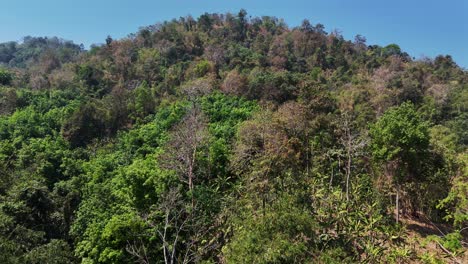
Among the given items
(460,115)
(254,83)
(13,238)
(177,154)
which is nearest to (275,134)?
(177,154)

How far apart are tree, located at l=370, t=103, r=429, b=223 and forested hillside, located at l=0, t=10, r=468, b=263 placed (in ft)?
0.20

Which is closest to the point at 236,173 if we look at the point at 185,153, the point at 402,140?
the point at 185,153

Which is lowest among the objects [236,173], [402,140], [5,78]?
[236,173]

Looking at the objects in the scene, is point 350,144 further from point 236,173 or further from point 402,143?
point 236,173

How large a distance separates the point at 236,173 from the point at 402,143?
752 cm

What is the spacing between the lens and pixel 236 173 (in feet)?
54.7

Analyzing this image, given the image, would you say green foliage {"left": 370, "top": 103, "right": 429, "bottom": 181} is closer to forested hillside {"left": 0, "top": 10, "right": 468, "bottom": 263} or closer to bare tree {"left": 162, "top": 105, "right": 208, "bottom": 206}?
forested hillside {"left": 0, "top": 10, "right": 468, "bottom": 263}

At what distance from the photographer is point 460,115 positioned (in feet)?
102

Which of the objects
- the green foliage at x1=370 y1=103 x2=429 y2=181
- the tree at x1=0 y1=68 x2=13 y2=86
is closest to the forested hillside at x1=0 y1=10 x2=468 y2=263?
the green foliage at x1=370 y1=103 x2=429 y2=181

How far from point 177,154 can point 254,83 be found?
14287 mm

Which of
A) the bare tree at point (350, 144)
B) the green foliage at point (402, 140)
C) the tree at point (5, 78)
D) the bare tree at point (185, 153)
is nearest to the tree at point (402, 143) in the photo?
the green foliage at point (402, 140)

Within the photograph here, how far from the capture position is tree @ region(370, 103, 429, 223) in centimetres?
1583

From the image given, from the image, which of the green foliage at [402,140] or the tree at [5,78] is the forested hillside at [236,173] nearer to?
the green foliage at [402,140]

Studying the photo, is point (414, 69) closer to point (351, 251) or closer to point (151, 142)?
point (151, 142)
